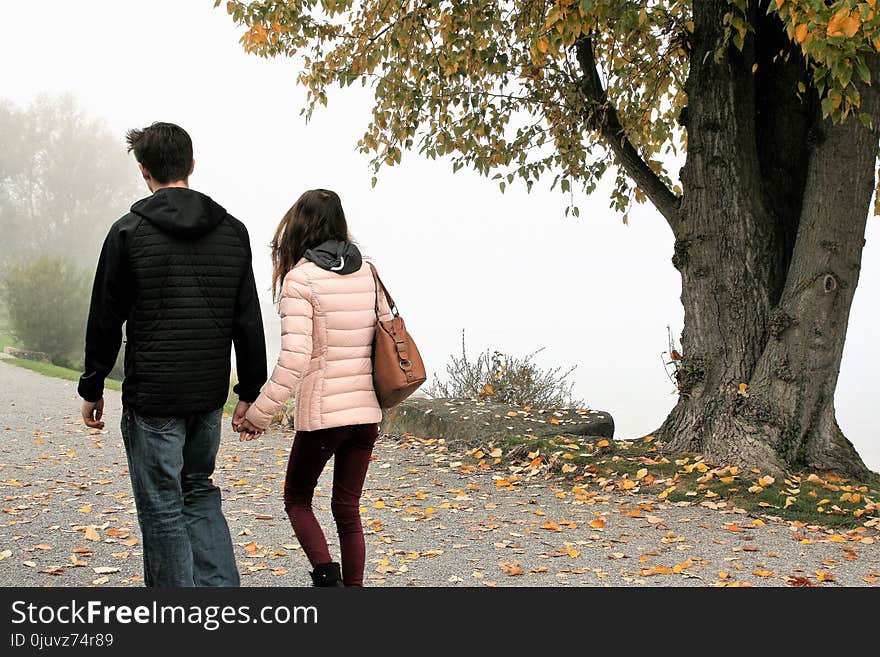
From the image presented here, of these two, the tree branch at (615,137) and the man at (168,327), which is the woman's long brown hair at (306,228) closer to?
the man at (168,327)

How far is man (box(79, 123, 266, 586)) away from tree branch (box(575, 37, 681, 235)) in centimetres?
668

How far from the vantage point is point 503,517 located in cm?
742

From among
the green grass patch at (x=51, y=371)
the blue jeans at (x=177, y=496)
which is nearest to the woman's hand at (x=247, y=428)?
the blue jeans at (x=177, y=496)

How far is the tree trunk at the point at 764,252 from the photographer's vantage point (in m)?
8.68

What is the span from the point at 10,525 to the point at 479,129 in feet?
22.1

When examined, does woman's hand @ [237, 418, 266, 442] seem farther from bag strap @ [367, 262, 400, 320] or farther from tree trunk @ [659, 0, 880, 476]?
tree trunk @ [659, 0, 880, 476]

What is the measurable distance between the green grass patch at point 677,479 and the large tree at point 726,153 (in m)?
0.32

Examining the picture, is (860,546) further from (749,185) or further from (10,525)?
(10,525)

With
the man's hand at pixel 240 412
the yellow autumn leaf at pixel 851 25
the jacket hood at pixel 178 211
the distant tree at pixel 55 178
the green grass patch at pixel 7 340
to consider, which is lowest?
the green grass patch at pixel 7 340

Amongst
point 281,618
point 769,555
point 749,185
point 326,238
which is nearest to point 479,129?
point 749,185

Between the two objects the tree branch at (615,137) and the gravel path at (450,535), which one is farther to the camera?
the tree branch at (615,137)

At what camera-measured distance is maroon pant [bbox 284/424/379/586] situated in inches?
169

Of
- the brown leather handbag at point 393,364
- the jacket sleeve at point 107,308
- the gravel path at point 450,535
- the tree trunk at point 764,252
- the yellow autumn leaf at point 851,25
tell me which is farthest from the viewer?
the tree trunk at point 764,252

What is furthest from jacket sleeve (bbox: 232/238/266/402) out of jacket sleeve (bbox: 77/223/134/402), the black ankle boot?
the black ankle boot
